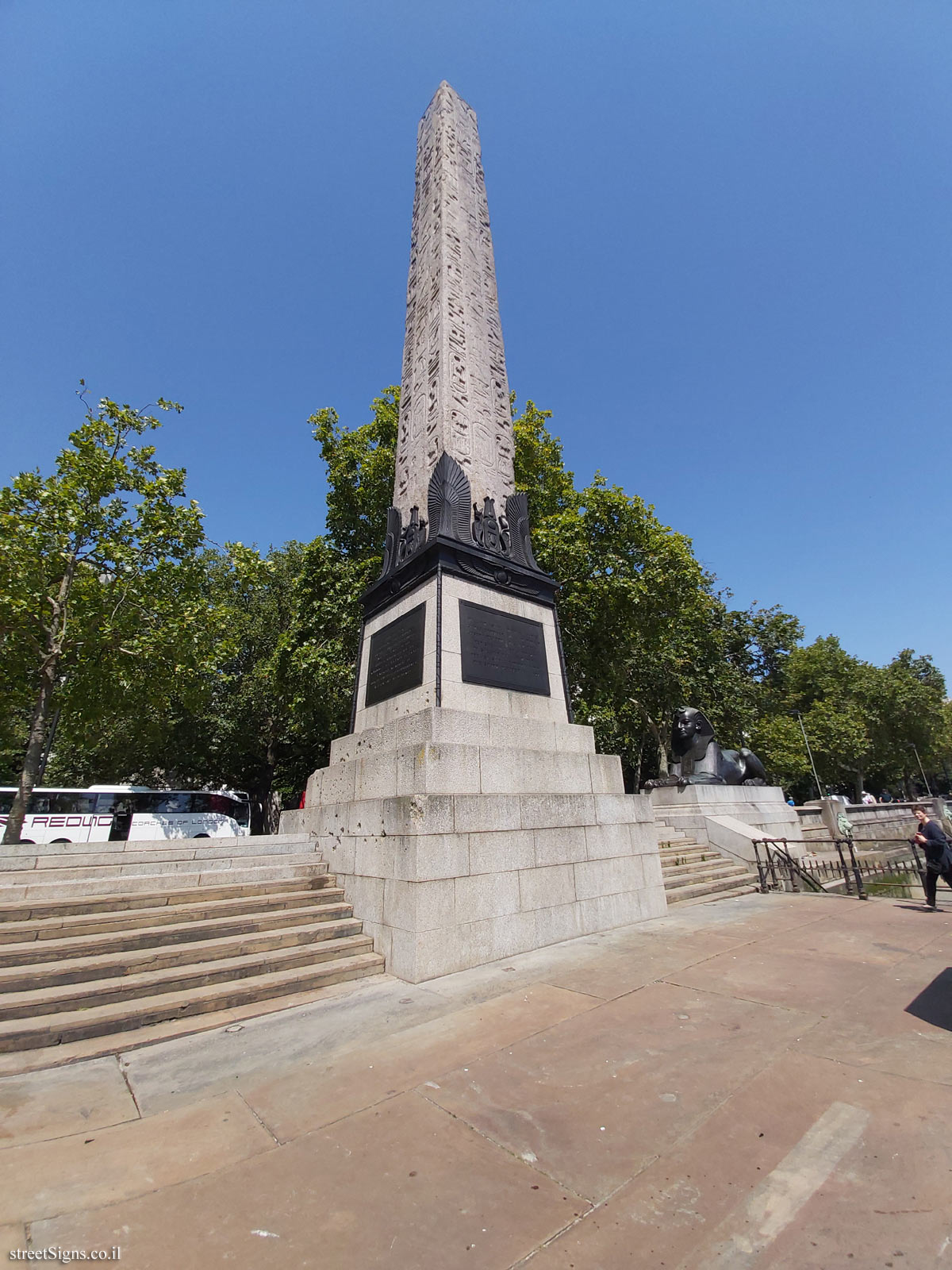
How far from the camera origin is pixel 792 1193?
2260 mm

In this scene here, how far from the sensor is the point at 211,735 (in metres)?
29.1

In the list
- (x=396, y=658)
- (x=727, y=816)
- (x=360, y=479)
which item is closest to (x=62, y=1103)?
(x=396, y=658)

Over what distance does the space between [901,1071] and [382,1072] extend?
3.03 metres

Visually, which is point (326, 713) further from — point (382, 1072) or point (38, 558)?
point (382, 1072)

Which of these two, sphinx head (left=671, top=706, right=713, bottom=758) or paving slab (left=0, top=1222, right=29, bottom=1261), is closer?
paving slab (left=0, top=1222, right=29, bottom=1261)

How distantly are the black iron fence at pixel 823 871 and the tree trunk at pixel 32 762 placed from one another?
50.6 ft

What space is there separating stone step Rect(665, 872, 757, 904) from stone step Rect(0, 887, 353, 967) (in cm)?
595

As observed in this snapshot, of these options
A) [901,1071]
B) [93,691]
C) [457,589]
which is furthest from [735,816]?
[93,691]

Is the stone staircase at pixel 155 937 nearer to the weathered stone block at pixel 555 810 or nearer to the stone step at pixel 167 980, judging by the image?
the stone step at pixel 167 980

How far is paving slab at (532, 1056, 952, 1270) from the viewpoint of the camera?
6.46 feet

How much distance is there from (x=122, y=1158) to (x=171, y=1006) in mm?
2041

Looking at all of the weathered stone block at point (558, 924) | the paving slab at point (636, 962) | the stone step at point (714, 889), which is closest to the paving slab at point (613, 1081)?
the paving slab at point (636, 962)

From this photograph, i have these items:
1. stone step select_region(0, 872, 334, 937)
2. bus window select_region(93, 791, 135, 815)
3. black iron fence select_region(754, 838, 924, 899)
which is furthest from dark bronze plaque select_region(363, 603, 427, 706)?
bus window select_region(93, 791, 135, 815)

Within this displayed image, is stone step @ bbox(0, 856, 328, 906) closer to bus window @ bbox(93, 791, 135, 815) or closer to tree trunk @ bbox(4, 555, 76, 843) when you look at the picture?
tree trunk @ bbox(4, 555, 76, 843)
